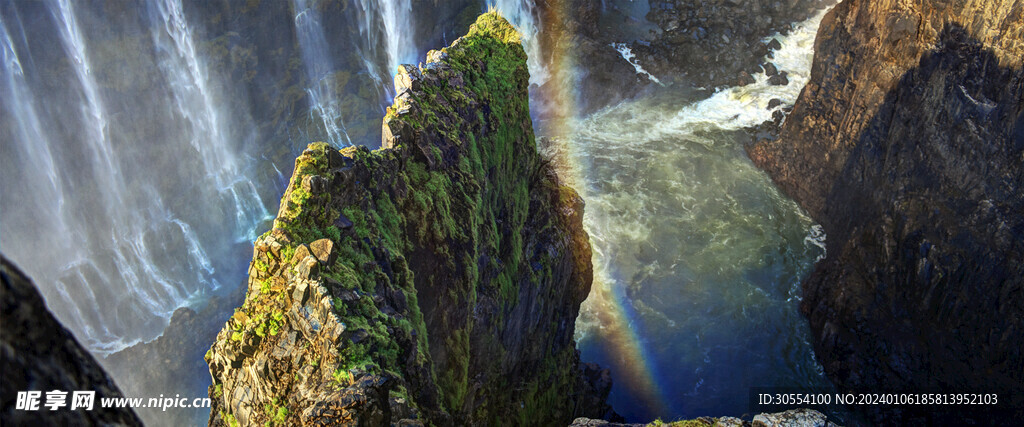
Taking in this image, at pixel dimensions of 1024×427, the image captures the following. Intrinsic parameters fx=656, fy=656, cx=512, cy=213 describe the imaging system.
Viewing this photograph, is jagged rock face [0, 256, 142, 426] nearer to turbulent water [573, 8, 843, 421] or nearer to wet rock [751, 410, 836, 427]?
wet rock [751, 410, 836, 427]

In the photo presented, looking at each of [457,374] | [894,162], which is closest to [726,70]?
[894,162]

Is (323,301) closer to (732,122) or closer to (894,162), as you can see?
(894,162)

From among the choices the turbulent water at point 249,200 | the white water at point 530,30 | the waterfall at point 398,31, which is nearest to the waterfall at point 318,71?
the turbulent water at point 249,200

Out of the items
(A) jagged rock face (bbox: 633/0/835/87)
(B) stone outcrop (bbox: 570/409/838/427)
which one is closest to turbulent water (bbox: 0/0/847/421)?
(A) jagged rock face (bbox: 633/0/835/87)

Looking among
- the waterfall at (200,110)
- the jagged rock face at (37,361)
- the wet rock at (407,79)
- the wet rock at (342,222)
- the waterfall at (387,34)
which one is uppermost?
the waterfall at (387,34)

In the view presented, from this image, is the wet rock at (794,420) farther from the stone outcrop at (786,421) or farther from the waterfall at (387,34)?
the waterfall at (387,34)

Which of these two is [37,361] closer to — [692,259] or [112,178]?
[692,259]
